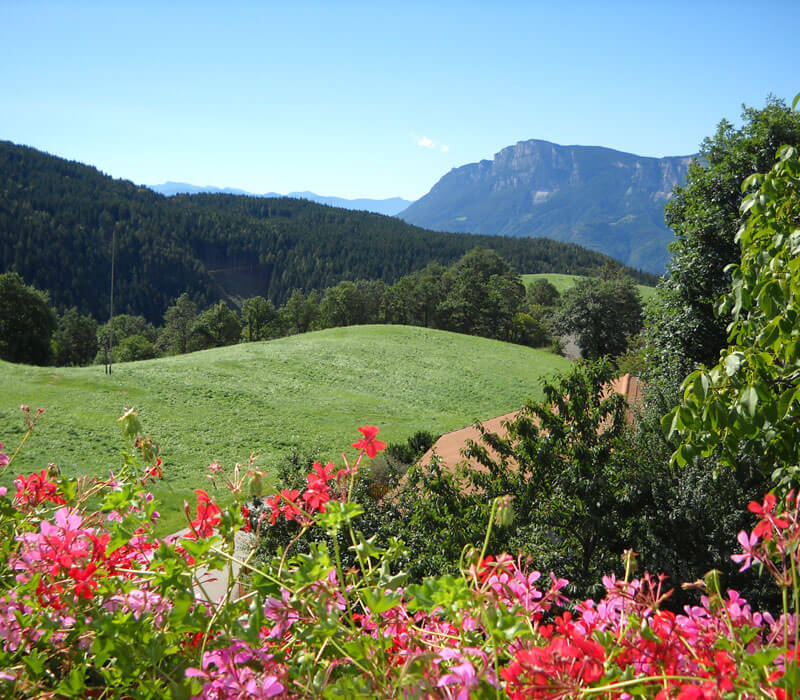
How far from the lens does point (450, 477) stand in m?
6.76

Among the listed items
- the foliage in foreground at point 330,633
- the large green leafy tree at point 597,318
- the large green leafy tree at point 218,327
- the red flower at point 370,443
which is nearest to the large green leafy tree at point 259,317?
the large green leafy tree at point 218,327

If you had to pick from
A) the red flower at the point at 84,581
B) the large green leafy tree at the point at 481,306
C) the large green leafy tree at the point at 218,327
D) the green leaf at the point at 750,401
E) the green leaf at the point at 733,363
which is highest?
the green leaf at the point at 733,363

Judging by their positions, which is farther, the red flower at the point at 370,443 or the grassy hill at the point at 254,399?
the grassy hill at the point at 254,399

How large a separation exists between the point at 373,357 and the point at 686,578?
3534 centimetres

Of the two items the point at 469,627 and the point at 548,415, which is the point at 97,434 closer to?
the point at 548,415

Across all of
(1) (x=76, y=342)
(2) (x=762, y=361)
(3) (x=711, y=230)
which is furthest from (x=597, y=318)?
(1) (x=76, y=342)

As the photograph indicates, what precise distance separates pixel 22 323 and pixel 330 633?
54.4 metres

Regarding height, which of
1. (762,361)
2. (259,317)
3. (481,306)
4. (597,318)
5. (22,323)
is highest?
(762,361)

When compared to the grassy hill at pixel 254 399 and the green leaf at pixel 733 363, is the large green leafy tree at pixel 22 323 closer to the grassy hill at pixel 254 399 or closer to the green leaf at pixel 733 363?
the grassy hill at pixel 254 399

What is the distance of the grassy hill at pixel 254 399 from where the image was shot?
20.0m

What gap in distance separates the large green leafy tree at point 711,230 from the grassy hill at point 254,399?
6513mm

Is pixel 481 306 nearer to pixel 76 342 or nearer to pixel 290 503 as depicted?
pixel 76 342

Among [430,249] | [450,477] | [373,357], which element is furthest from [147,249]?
[450,477]

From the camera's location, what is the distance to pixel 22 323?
151 ft
